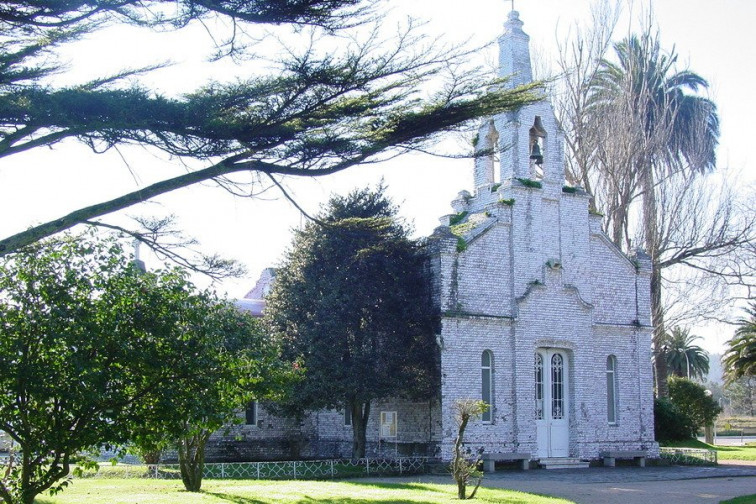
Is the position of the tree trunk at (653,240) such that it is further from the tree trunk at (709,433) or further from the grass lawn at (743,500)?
the grass lawn at (743,500)

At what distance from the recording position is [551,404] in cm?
2722

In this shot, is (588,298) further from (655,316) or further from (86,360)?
(86,360)

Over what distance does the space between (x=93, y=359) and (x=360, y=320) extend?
13875mm

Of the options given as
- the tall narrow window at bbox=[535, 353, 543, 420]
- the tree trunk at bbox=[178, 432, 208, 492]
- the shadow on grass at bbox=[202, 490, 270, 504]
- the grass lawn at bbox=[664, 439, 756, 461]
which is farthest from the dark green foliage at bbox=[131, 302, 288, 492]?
the grass lawn at bbox=[664, 439, 756, 461]

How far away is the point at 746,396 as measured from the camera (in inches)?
3253

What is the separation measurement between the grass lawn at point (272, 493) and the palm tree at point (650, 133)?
18.5 m

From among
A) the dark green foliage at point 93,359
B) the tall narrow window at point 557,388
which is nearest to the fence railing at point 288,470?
the tall narrow window at point 557,388

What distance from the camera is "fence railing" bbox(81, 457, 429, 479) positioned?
23.4 metres

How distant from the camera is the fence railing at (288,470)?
76.8 feet

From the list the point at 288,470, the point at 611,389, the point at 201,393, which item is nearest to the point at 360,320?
the point at 288,470

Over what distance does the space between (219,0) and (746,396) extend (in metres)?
79.9

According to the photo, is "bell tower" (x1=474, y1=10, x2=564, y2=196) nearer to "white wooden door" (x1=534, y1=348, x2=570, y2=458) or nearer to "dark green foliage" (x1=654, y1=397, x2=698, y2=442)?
"white wooden door" (x1=534, y1=348, x2=570, y2=458)

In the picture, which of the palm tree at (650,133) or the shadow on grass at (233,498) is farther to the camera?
the palm tree at (650,133)

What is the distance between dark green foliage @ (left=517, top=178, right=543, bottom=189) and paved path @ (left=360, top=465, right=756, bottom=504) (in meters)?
8.40
